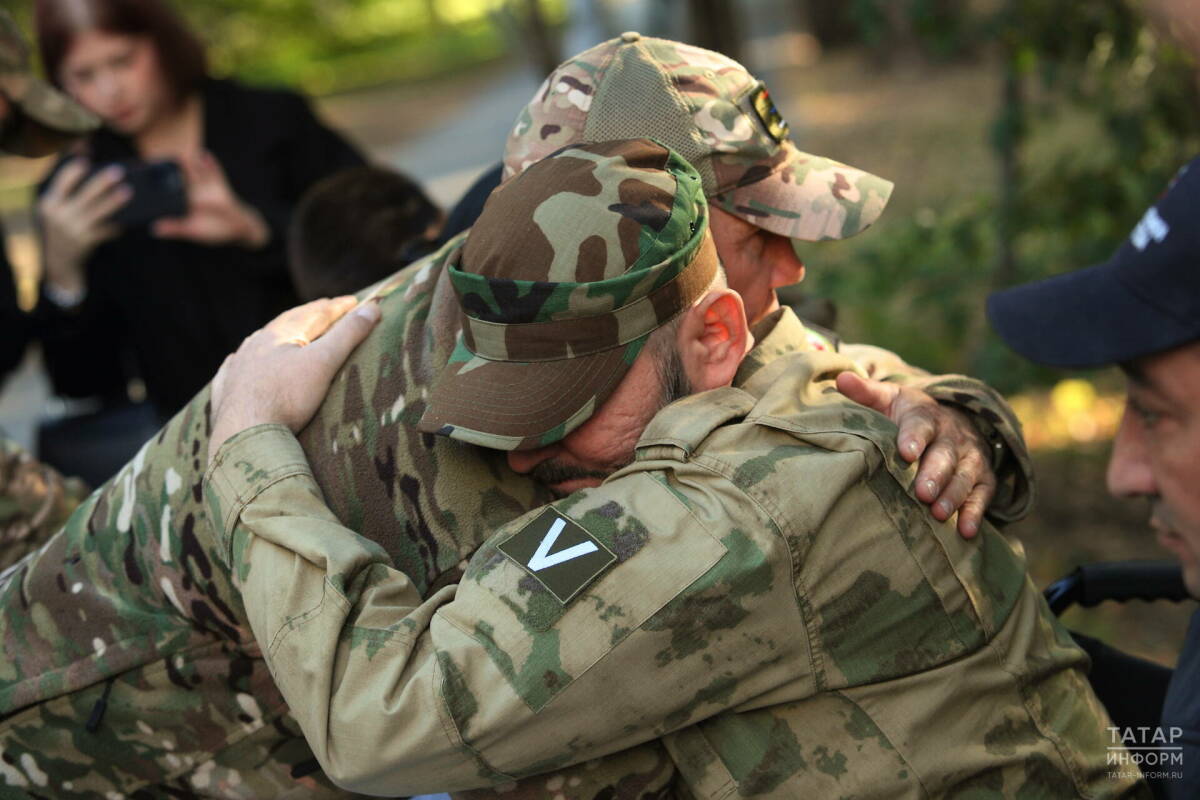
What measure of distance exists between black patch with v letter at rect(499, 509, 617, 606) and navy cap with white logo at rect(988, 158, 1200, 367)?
66cm

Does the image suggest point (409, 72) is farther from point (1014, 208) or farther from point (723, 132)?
point (723, 132)

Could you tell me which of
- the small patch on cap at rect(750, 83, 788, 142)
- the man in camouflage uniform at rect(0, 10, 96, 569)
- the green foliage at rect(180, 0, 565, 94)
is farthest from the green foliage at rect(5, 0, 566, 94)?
the small patch on cap at rect(750, 83, 788, 142)

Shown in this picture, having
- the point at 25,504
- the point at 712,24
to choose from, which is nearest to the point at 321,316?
the point at 25,504

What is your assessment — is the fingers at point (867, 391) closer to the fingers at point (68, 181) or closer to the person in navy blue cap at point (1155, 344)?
the person in navy blue cap at point (1155, 344)

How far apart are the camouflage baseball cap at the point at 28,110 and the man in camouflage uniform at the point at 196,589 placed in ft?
5.18

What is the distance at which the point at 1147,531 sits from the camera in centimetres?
503

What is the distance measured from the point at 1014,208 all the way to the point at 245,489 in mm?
3207

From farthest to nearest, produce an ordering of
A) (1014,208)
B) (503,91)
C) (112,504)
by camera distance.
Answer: (503,91), (1014,208), (112,504)

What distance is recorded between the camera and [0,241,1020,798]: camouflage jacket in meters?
1.92

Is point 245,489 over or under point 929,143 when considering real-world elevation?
over

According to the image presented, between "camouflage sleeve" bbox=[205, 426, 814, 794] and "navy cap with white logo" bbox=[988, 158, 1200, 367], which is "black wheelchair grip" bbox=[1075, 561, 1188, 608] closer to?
"navy cap with white logo" bbox=[988, 158, 1200, 367]

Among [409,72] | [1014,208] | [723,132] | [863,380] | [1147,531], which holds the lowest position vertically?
[409,72]

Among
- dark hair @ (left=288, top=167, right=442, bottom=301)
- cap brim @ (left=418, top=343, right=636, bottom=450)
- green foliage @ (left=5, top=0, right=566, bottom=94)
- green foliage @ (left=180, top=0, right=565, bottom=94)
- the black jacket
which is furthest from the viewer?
green foliage @ (left=180, top=0, right=565, bottom=94)

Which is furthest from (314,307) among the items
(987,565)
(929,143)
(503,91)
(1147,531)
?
(503,91)
